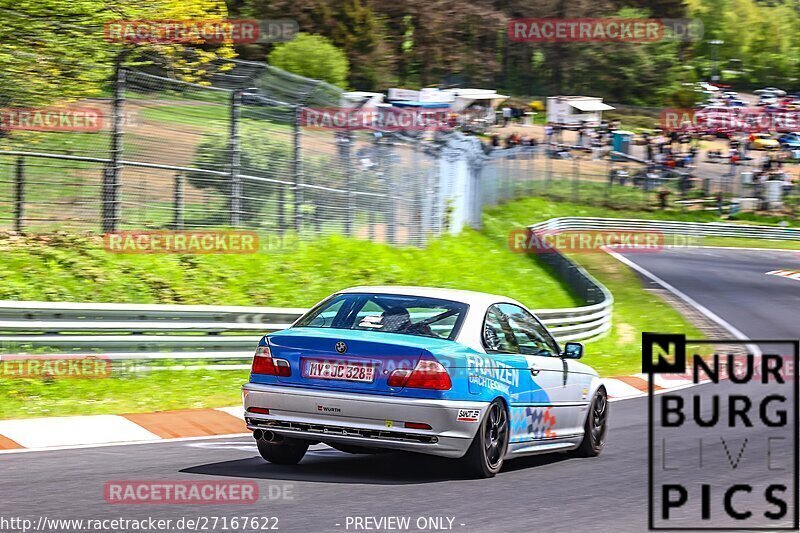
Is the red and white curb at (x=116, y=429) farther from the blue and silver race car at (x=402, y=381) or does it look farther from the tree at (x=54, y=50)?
the tree at (x=54, y=50)

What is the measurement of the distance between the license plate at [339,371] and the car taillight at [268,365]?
0.15 metres

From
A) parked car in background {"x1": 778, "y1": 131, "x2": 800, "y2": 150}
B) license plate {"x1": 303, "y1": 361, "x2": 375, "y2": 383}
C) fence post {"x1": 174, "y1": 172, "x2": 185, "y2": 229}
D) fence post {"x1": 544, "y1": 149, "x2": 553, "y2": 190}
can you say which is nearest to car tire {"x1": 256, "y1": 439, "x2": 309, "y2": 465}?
license plate {"x1": 303, "y1": 361, "x2": 375, "y2": 383}

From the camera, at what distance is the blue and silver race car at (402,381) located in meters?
7.50

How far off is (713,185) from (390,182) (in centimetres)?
3618

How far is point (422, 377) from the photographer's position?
7488 mm

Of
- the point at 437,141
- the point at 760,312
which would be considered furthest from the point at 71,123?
the point at 760,312

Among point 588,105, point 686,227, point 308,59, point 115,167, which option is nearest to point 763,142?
point 588,105

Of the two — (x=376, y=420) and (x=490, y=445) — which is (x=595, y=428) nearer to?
(x=490, y=445)

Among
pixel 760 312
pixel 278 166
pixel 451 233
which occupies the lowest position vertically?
pixel 760 312

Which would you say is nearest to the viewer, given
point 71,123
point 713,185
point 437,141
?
point 71,123

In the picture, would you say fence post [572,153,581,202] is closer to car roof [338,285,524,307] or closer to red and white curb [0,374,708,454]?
red and white curb [0,374,708,454]

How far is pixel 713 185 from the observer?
56156 millimetres

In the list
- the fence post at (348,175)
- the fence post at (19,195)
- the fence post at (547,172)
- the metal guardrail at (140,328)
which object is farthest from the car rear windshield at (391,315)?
the fence post at (547,172)

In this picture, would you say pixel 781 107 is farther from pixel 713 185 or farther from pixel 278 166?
pixel 278 166
